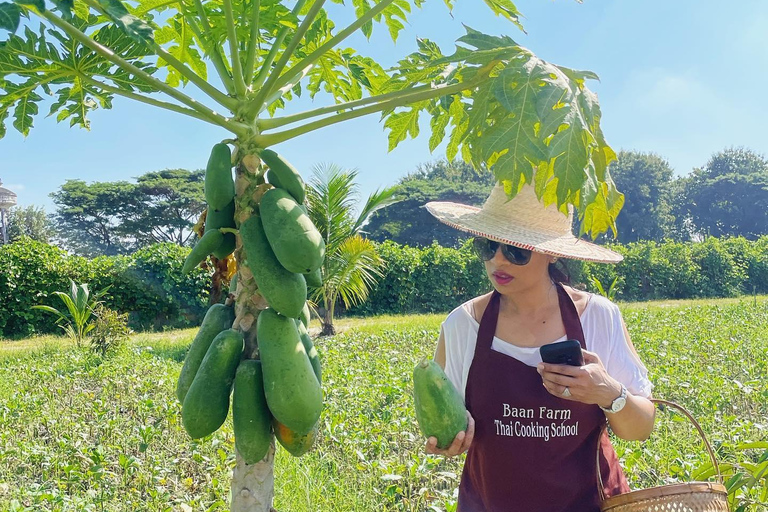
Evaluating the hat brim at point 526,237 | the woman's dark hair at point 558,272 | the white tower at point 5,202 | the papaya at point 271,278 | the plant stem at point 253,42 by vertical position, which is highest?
the white tower at point 5,202

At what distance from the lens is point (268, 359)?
4.07 ft

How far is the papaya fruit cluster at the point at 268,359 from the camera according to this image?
1234 mm

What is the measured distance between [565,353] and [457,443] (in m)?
0.46

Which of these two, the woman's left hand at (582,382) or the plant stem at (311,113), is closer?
the plant stem at (311,113)

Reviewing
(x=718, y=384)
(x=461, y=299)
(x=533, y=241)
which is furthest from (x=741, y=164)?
(x=533, y=241)

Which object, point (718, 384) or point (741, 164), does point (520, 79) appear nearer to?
point (718, 384)

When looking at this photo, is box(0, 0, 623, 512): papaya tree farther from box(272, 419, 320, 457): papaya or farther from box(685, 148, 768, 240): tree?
box(685, 148, 768, 240): tree

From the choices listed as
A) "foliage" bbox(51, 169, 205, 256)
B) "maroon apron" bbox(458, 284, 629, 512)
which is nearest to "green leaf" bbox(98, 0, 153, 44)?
"maroon apron" bbox(458, 284, 629, 512)

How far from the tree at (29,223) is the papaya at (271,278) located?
40.2 meters

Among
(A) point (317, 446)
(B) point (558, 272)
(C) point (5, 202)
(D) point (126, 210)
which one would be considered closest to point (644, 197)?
(D) point (126, 210)

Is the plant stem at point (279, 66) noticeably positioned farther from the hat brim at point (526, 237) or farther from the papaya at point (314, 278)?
the hat brim at point (526, 237)

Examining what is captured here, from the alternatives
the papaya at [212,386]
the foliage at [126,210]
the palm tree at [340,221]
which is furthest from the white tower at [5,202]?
the papaya at [212,386]

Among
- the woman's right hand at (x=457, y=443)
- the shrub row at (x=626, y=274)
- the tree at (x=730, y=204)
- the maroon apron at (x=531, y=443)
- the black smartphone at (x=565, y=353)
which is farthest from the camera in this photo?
the tree at (x=730, y=204)

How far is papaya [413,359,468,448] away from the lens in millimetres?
1784
